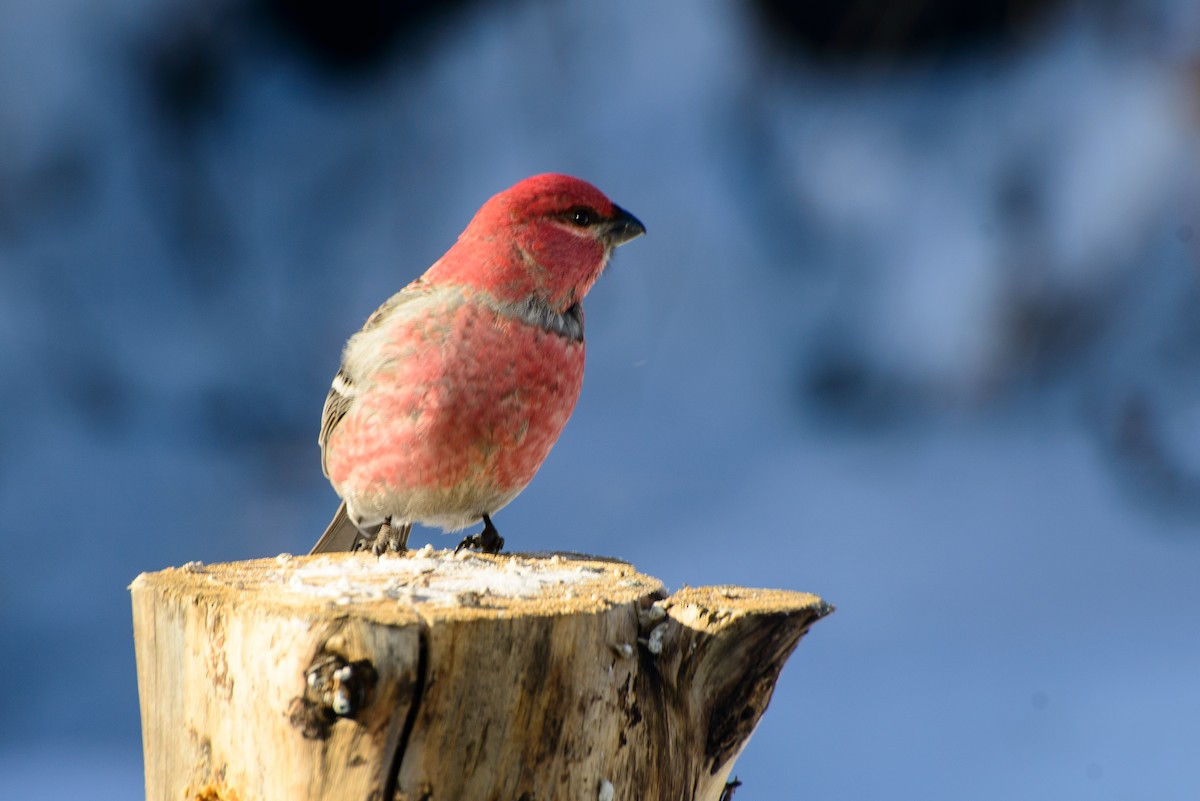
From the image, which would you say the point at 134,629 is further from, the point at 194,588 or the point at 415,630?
the point at 415,630

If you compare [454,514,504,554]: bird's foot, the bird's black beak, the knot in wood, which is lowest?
the knot in wood

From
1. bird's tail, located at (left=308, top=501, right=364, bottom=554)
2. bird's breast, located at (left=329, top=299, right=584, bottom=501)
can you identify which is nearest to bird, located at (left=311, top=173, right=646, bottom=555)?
bird's breast, located at (left=329, top=299, right=584, bottom=501)

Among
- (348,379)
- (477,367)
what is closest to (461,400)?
(477,367)

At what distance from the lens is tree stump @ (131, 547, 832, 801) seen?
182cm

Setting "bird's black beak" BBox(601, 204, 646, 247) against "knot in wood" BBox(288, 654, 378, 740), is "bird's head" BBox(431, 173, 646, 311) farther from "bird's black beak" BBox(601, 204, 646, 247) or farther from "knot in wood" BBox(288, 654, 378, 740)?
"knot in wood" BBox(288, 654, 378, 740)

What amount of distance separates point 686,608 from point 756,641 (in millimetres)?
148

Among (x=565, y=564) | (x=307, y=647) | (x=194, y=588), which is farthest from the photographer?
(x=565, y=564)

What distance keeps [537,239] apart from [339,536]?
3.45 ft

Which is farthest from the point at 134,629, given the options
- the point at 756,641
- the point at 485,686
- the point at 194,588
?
the point at 756,641

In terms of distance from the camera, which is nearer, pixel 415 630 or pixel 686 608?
pixel 415 630

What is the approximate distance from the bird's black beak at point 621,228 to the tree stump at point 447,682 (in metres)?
0.95

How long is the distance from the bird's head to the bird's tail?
795mm

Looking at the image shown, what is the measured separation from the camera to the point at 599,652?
6.52 feet

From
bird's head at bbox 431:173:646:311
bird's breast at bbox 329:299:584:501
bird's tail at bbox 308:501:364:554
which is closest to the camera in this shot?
bird's breast at bbox 329:299:584:501
